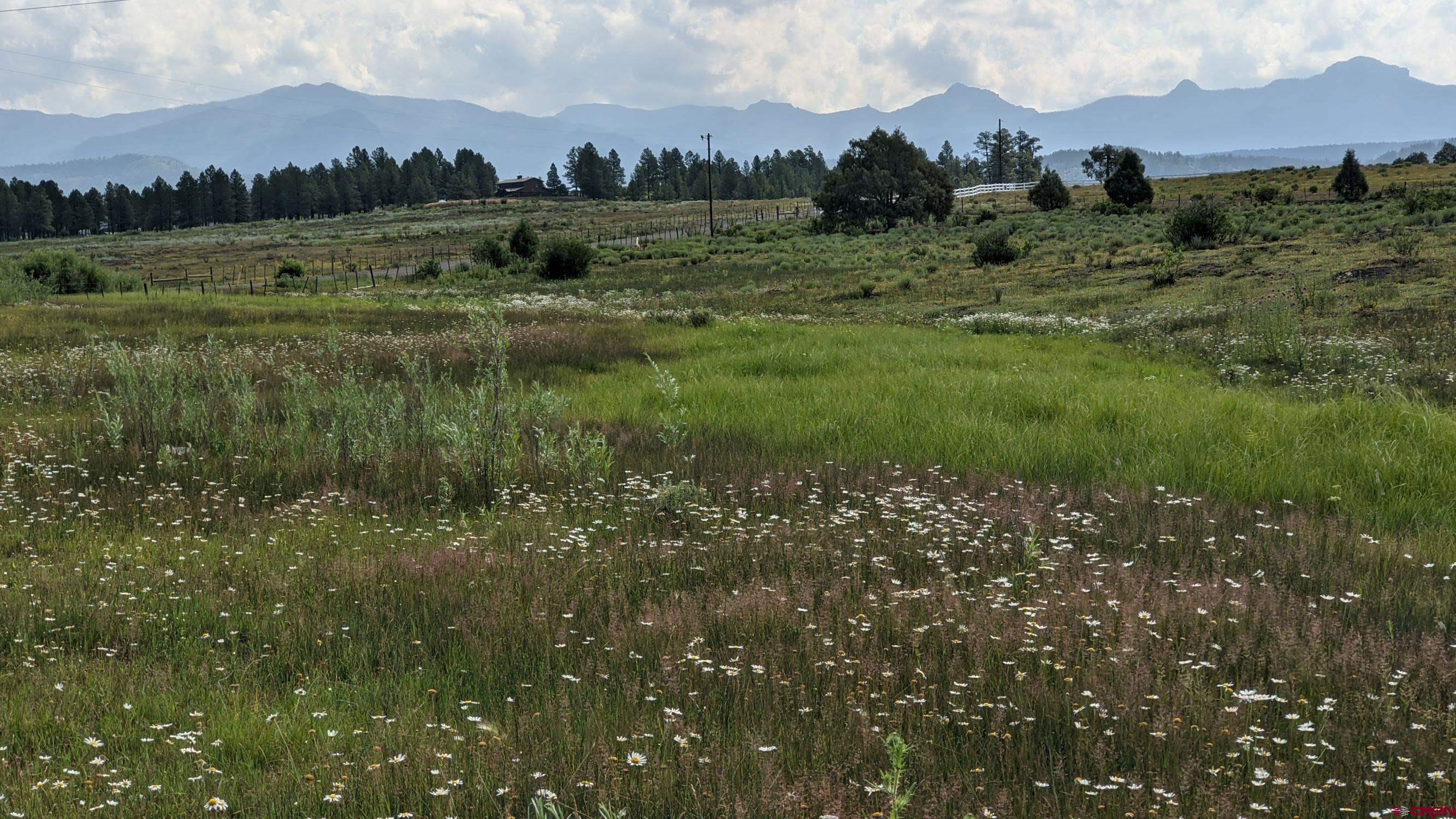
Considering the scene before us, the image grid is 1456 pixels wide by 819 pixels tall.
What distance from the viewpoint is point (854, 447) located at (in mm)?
9812

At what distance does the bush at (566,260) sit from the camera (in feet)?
178

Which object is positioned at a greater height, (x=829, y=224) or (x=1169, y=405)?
(x=829, y=224)

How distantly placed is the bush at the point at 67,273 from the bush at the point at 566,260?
21984mm

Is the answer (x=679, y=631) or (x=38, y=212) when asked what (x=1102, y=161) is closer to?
(x=679, y=631)

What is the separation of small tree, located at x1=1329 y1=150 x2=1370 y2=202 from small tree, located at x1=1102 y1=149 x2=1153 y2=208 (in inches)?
678

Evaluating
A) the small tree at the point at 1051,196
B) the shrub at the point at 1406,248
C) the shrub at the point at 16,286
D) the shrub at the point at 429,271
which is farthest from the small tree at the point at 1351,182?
the shrub at the point at 16,286

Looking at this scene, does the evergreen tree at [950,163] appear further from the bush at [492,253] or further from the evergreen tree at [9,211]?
the evergreen tree at [9,211]

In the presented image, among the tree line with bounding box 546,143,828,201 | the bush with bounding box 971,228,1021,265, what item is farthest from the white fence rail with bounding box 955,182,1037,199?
the bush with bounding box 971,228,1021,265

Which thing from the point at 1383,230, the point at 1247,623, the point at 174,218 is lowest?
the point at 1247,623

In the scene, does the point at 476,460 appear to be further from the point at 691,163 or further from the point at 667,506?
the point at 691,163

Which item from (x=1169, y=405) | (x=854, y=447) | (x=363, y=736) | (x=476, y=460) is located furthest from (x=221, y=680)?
(x=1169, y=405)

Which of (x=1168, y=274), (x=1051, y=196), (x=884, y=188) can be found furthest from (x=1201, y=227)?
(x=1051, y=196)

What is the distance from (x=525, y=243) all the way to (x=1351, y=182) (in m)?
58.9

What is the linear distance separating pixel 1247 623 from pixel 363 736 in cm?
446
